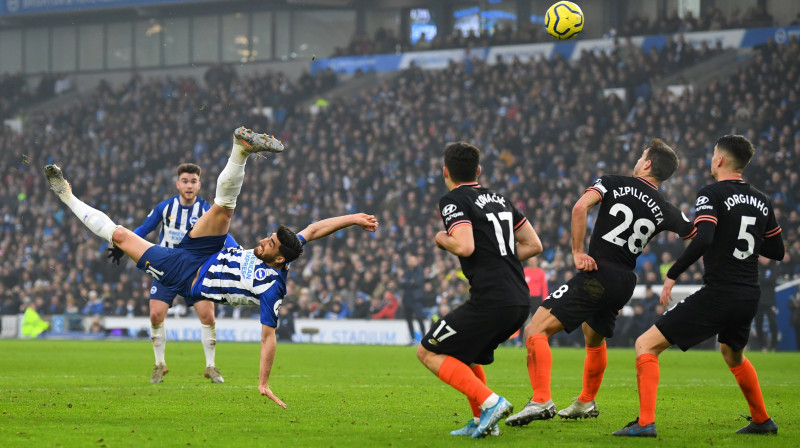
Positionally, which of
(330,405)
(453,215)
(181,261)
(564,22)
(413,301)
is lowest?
(413,301)

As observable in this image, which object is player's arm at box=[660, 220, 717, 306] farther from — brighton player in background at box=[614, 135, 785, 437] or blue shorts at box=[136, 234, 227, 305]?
blue shorts at box=[136, 234, 227, 305]

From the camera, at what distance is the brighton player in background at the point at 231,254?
345 inches

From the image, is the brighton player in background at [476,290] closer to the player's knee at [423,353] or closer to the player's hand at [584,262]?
the player's knee at [423,353]

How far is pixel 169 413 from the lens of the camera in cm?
870

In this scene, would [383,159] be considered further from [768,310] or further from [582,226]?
[582,226]


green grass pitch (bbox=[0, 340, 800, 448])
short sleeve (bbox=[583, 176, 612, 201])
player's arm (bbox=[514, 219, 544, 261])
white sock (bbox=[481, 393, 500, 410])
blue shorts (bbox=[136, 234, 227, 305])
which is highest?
short sleeve (bbox=[583, 176, 612, 201])

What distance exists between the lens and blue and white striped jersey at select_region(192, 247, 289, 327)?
8898mm

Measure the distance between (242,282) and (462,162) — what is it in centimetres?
278

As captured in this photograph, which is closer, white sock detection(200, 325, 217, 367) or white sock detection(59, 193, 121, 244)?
white sock detection(59, 193, 121, 244)

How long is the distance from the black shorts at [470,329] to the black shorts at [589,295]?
0.90 metres

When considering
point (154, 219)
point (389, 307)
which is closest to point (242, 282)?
point (154, 219)

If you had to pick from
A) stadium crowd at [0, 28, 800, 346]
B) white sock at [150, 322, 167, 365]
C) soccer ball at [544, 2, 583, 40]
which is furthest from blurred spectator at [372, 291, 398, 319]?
white sock at [150, 322, 167, 365]

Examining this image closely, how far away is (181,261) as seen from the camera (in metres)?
9.46

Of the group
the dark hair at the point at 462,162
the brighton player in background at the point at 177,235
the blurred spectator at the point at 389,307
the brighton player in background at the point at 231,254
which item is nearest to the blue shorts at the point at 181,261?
the brighton player in background at the point at 231,254
